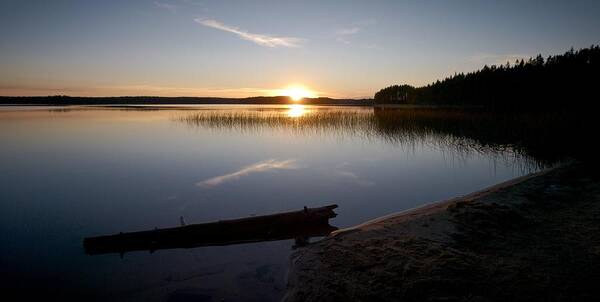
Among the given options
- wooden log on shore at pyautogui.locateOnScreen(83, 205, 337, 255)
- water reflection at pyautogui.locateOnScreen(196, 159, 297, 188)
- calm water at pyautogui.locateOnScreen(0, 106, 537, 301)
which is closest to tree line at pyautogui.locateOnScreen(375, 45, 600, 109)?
calm water at pyautogui.locateOnScreen(0, 106, 537, 301)

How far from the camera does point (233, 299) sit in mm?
4184

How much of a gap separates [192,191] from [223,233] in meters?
3.97

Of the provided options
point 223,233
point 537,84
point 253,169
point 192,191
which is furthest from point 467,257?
point 537,84

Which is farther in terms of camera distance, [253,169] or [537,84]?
[537,84]

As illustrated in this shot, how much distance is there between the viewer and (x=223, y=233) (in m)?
5.95

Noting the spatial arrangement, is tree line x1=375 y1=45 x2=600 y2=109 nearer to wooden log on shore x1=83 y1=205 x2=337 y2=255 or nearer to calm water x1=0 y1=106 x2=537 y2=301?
calm water x1=0 y1=106 x2=537 y2=301

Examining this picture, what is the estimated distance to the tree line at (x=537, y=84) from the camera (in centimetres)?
3884

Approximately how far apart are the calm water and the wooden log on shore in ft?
0.61

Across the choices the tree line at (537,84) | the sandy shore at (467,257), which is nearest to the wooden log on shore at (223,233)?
the sandy shore at (467,257)

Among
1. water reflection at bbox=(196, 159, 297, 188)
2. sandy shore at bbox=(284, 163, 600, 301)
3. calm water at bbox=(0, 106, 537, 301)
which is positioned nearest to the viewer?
sandy shore at bbox=(284, 163, 600, 301)

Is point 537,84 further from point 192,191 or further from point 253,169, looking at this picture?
point 192,191

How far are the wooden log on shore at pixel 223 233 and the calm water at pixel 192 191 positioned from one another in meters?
0.19

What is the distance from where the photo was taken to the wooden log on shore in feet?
18.3

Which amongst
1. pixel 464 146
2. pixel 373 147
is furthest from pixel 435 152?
pixel 373 147
